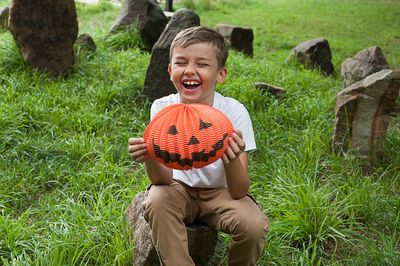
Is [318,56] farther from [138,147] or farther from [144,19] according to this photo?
[138,147]

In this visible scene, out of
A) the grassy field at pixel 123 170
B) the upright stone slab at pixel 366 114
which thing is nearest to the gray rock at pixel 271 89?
the grassy field at pixel 123 170

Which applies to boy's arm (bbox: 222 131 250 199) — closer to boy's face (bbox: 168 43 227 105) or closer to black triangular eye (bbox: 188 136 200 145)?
black triangular eye (bbox: 188 136 200 145)

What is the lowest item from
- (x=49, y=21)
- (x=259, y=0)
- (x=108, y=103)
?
(x=259, y=0)

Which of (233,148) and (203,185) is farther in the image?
(203,185)

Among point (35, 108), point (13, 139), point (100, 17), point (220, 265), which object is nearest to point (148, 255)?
point (220, 265)

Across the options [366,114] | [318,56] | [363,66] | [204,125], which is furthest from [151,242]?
[318,56]

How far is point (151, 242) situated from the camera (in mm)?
2699

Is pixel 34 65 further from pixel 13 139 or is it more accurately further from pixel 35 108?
pixel 13 139

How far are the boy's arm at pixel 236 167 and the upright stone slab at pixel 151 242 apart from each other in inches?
12.8

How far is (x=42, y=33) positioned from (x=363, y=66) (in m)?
3.72

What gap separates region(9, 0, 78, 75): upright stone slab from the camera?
5.87 m

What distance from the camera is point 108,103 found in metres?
5.33

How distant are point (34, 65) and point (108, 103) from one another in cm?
118

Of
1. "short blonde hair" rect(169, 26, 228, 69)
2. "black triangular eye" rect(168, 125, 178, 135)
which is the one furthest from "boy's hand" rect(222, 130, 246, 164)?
"short blonde hair" rect(169, 26, 228, 69)
